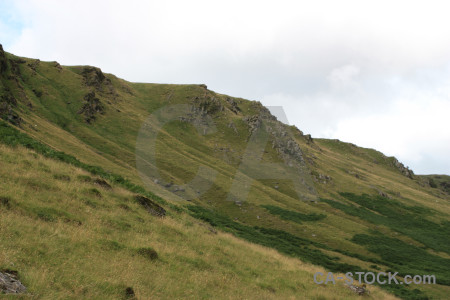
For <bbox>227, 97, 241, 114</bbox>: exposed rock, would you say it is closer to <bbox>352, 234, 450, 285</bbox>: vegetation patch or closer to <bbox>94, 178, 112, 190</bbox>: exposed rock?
<bbox>352, 234, 450, 285</bbox>: vegetation patch

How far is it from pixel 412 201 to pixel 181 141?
3552 inches

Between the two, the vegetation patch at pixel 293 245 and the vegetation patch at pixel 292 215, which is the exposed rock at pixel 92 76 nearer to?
the vegetation patch at pixel 293 245

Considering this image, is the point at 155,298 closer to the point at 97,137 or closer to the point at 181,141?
the point at 97,137

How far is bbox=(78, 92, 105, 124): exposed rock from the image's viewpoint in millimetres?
73812

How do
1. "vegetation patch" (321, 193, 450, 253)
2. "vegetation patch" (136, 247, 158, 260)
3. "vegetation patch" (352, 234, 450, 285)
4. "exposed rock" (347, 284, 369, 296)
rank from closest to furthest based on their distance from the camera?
"vegetation patch" (136, 247, 158, 260) → "exposed rock" (347, 284, 369, 296) → "vegetation patch" (352, 234, 450, 285) → "vegetation patch" (321, 193, 450, 253)

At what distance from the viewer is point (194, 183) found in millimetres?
62406

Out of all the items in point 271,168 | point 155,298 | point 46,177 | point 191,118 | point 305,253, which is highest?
point 191,118

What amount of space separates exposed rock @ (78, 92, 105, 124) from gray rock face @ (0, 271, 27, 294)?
234 feet

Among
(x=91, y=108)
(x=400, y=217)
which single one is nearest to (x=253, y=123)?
(x=91, y=108)

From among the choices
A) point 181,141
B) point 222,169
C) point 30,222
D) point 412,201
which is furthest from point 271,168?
point 30,222

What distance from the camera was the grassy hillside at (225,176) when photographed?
3828 centimetres

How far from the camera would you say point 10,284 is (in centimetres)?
796

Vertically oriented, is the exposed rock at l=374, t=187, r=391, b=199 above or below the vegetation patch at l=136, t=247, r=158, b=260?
above

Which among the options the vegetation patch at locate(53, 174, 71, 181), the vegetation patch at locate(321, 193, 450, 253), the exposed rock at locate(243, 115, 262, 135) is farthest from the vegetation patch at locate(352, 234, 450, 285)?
the exposed rock at locate(243, 115, 262, 135)
